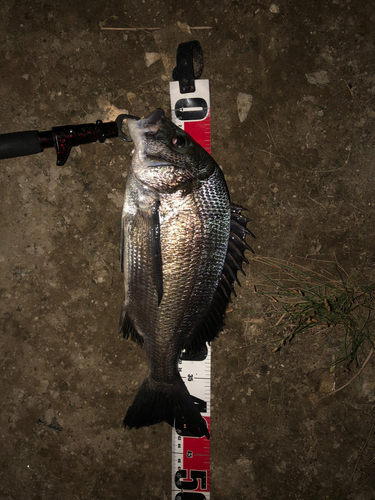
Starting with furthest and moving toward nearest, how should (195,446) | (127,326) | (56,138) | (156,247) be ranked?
1. (195,446)
2. (127,326)
3. (56,138)
4. (156,247)

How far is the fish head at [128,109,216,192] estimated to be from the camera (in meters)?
1.78

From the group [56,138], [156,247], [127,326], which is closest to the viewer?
[156,247]

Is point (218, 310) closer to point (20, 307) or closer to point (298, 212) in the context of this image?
point (298, 212)

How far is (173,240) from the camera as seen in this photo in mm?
1766

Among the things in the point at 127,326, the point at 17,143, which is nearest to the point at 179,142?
the point at 17,143

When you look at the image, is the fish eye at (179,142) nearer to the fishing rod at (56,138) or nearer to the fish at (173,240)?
the fish at (173,240)

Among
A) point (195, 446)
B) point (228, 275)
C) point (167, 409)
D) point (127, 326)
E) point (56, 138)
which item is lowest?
point (195, 446)

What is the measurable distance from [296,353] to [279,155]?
153 cm

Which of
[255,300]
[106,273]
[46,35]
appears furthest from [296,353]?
[46,35]

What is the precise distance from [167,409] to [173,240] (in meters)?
1.17

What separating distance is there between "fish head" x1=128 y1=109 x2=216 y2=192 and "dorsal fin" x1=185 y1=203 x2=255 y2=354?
0.37m

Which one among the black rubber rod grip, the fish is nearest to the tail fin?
the fish

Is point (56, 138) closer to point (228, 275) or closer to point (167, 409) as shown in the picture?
point (228, 275)

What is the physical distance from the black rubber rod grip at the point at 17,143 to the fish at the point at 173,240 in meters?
0.63
